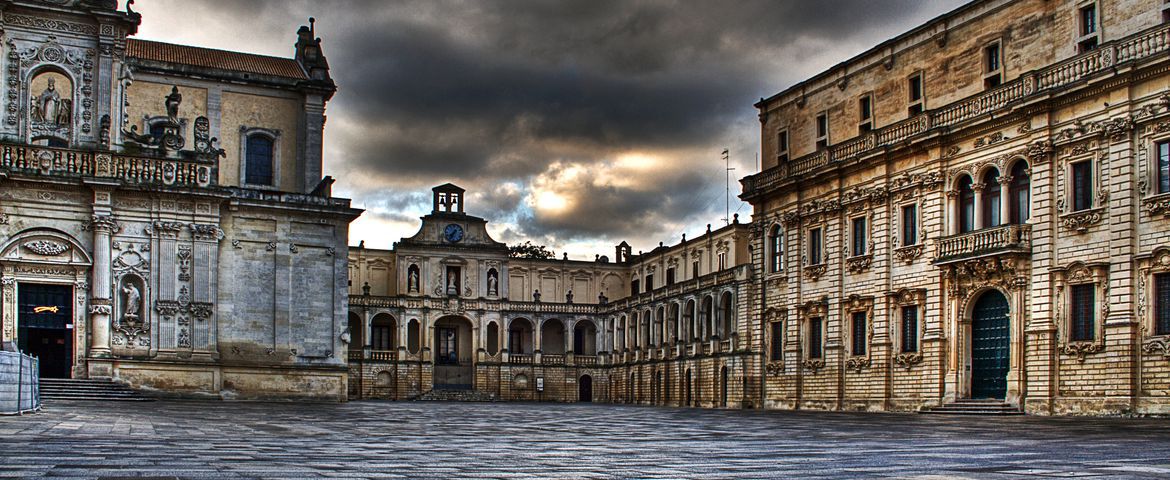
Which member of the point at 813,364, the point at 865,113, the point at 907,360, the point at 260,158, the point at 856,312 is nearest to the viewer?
the point at 907,360

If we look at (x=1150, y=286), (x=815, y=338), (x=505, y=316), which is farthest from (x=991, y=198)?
(x=505, y=316)

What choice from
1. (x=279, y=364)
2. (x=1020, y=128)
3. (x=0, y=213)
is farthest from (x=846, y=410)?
(x=0, y=213)

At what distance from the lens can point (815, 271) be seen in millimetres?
44969

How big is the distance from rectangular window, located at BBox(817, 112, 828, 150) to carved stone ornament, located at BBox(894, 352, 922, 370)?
10.2m

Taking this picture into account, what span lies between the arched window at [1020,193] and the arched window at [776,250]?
13.4m

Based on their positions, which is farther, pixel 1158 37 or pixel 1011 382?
pixel 1011 382

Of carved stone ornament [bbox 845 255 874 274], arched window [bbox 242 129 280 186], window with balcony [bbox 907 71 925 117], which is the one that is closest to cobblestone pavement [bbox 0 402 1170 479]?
carved stone ornament [bbox 845 255 874 274]

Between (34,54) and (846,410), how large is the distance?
31.1 m

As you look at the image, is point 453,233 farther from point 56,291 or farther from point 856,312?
point 856,312

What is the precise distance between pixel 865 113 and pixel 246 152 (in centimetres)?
2470

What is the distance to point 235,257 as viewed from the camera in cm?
4322

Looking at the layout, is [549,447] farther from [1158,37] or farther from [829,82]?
[829,82]

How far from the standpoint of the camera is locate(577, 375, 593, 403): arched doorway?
78438mm

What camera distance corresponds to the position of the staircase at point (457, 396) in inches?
2854
